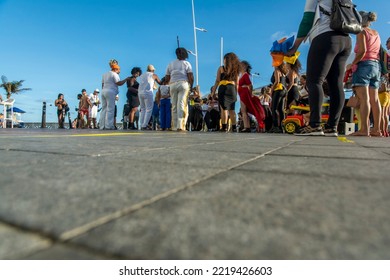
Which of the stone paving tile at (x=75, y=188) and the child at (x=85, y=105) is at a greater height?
the child at (x=85, y=105)

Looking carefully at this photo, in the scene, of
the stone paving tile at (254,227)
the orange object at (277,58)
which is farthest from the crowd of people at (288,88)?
the stone paving tile at (254,227)

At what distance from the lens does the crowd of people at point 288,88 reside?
356 cm

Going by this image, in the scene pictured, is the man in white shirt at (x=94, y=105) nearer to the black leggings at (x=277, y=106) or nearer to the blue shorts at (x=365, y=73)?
the black leggings at (x=277, y=106)

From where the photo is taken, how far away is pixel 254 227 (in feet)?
1.41

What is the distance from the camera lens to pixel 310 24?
373 cm

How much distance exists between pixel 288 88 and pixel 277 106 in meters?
0.54

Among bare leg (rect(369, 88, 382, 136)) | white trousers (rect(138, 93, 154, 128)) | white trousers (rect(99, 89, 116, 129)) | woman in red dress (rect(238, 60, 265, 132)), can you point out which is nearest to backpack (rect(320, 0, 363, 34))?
bare leg (rect(369, 88, 382, 136))

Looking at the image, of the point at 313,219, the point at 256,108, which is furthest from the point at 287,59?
the point at 313,219

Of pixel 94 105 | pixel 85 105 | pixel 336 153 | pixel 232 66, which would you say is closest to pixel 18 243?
pixel 336 153

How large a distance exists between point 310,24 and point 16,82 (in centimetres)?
A: 3783

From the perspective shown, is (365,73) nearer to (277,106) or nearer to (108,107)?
(277,106)

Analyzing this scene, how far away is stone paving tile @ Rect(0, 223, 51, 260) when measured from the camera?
1.20 feet
